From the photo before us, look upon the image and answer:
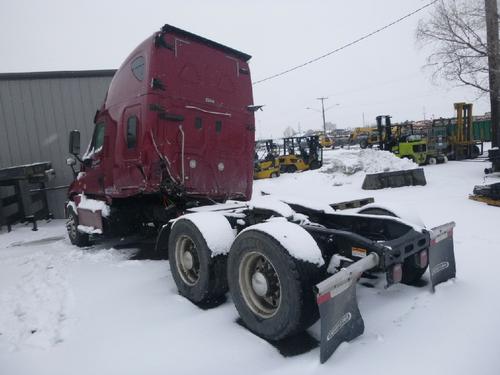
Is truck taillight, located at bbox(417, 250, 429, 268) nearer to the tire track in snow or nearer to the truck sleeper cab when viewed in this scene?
the truck sleeper cab

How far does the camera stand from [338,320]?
7.94 ft

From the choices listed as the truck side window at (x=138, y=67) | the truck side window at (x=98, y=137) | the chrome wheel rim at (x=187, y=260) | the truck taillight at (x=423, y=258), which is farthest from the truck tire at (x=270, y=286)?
the truck side window at (x=98, y=137)

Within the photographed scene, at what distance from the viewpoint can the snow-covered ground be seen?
7.84ft

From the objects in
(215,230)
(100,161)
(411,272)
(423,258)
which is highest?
(100,161)

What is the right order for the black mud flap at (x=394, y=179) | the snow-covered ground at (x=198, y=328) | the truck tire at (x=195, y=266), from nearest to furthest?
the snow-covered ground at (x=198, y=328) → the truck tire at (x=195, y=266) → the black mud flap at (x=394, y=179)

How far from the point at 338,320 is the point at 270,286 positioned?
66 centimetres

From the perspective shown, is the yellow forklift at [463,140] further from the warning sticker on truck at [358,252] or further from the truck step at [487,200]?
the warning sticker on truck at [358,252]

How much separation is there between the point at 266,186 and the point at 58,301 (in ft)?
40.2

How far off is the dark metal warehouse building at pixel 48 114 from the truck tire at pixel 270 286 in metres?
10.3

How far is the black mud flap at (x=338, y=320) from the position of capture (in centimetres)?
231

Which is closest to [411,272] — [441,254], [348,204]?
[441,254]

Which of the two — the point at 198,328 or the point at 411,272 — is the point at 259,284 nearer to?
the point at 198,328

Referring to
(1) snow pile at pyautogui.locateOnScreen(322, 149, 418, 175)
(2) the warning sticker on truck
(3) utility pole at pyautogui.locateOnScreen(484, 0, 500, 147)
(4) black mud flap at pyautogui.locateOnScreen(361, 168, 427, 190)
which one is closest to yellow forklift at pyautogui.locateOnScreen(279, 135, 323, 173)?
(1) snow pile at pyautogui.locateOnScreen(322, 149, 418, 175)

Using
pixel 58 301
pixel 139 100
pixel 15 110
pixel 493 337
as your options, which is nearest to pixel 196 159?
pixel 139 100
